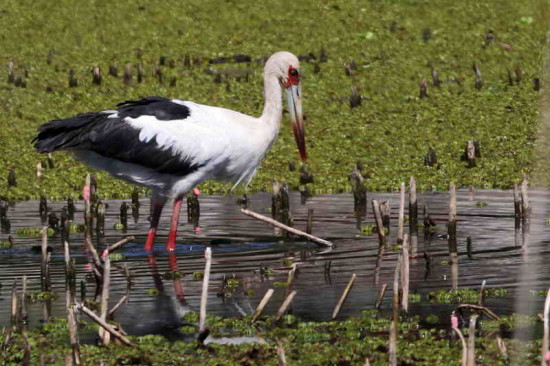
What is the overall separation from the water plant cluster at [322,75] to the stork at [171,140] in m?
4.65

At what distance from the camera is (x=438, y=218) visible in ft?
54.5

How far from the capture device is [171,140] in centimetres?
1445

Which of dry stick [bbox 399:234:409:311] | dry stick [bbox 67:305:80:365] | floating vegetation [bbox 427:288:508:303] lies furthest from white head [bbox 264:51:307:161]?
dry stick [bbox 67:305:80:365]

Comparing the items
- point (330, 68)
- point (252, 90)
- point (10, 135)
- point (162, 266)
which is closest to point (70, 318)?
point (162, 266)

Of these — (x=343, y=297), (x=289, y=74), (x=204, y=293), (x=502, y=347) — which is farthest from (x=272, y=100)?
(x=502, y=347)

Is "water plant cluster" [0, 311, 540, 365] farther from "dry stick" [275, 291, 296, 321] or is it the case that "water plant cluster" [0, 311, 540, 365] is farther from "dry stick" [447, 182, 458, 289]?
"dry stick" [447, 182, 458, 289]

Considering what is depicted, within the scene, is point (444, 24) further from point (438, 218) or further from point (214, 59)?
point (438, 218)

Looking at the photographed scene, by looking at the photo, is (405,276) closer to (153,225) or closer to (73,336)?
(73,336)

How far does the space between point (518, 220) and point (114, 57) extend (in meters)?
13.0

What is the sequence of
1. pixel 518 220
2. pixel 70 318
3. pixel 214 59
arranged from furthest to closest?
1. pixel 214 59
2. pixel 518 220
3. pixel 70 318

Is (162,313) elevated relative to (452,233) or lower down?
lower down

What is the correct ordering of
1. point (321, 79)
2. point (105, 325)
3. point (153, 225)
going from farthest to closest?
point (321, 79), point (153, 225), point (105, 325)

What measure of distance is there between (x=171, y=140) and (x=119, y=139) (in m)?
0.58

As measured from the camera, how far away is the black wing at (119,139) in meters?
14.3
